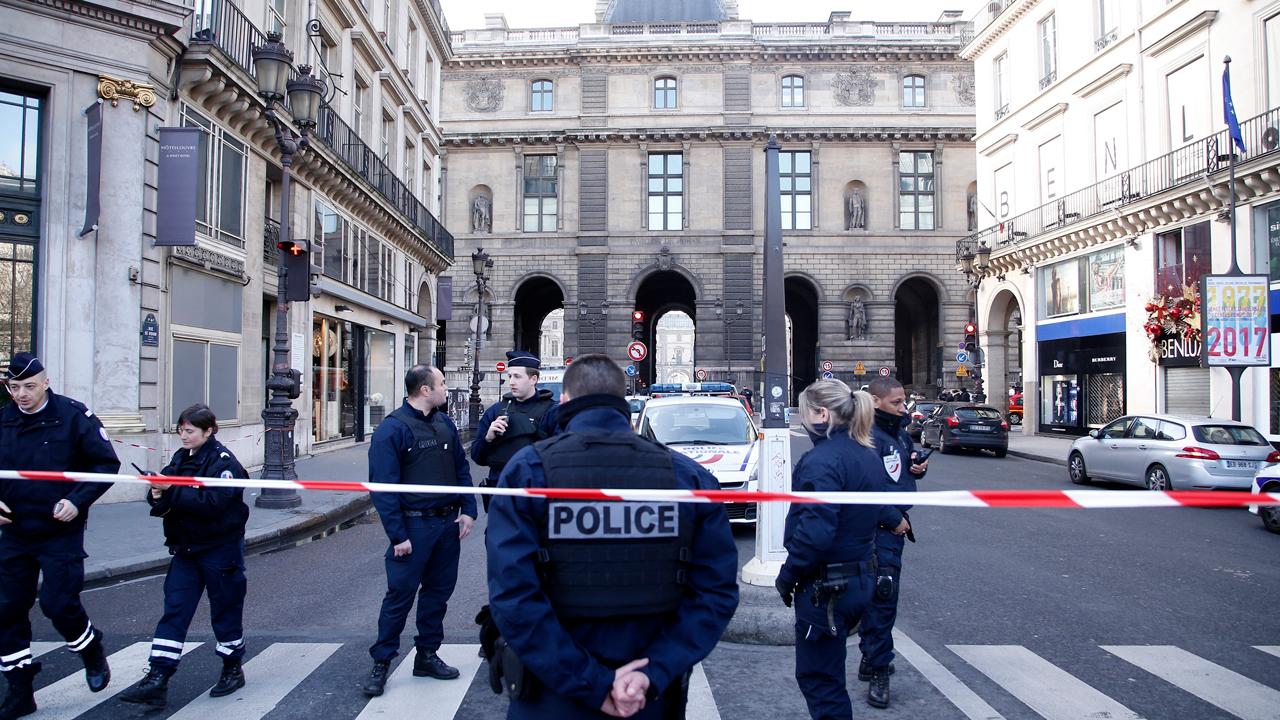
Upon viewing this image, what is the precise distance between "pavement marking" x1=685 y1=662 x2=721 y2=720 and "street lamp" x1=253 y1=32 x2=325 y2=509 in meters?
8.56

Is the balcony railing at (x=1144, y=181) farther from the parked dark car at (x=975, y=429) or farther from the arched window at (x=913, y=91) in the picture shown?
the arched window at (x=913, y=91)

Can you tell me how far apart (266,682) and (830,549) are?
3.43 metres

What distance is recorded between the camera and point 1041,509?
12703 millimetres

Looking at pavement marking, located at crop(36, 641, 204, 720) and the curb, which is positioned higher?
pavement marking, located at crop(36, 641, 204, 720)

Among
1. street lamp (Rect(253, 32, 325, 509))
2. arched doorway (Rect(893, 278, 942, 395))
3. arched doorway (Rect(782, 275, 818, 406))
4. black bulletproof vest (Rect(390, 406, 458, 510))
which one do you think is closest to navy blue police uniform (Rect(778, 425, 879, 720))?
black bulletproof vest (Rect(390, 406, 458, 510))

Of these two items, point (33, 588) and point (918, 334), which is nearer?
point (33, 588)

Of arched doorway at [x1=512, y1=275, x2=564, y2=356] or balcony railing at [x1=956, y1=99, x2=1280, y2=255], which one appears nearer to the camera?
balcony railing at [x1=956, y1=99, x2=1280, y2=255]

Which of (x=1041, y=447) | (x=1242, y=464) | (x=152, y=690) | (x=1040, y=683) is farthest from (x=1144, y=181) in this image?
(x=152, y=690)

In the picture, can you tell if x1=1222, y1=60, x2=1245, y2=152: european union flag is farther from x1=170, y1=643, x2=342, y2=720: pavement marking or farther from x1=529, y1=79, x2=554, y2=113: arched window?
x1=529, y1=79, x2=554, y2=113: arched window

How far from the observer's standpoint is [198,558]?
4.89 m

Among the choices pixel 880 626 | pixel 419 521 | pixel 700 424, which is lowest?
pixel 880 626

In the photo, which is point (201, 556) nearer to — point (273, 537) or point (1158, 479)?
point (273, 537)

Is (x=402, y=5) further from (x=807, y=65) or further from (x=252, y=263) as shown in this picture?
(x=807, y=65)

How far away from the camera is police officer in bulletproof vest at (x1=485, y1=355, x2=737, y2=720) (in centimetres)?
254
